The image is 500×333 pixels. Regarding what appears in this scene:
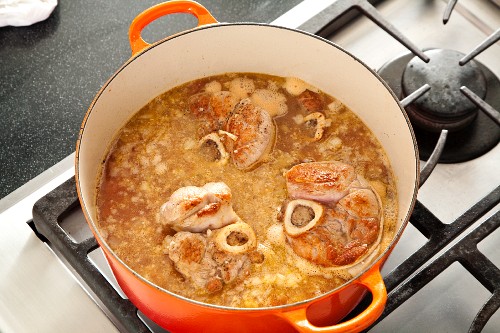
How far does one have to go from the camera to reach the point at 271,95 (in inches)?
55.9

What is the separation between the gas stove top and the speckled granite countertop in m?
0.12

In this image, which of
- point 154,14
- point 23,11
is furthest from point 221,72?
point 23,11

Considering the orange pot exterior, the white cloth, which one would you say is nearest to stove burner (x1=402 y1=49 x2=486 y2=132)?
the orange pot exterior

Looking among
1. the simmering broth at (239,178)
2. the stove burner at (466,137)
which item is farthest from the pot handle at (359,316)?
the stove burner at (466,137)

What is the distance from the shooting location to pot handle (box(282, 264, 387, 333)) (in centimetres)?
98

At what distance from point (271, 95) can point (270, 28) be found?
15cm

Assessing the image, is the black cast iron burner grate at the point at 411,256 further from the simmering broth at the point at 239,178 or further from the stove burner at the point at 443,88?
the stove burner at the point at 443,88

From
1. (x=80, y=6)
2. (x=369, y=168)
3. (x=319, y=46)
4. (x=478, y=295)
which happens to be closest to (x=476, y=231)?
(x=478, y=295)

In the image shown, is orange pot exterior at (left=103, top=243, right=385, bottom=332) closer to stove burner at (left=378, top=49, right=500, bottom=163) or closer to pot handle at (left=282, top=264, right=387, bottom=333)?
pot handle at (left=282, top=264, right=387, bottom=333)

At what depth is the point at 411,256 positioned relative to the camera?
1.24 meters

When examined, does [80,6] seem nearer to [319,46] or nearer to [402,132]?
[319,46]

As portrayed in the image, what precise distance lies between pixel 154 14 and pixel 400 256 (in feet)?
2.14

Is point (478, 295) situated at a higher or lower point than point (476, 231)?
lower

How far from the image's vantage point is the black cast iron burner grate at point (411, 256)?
1.20 meters
